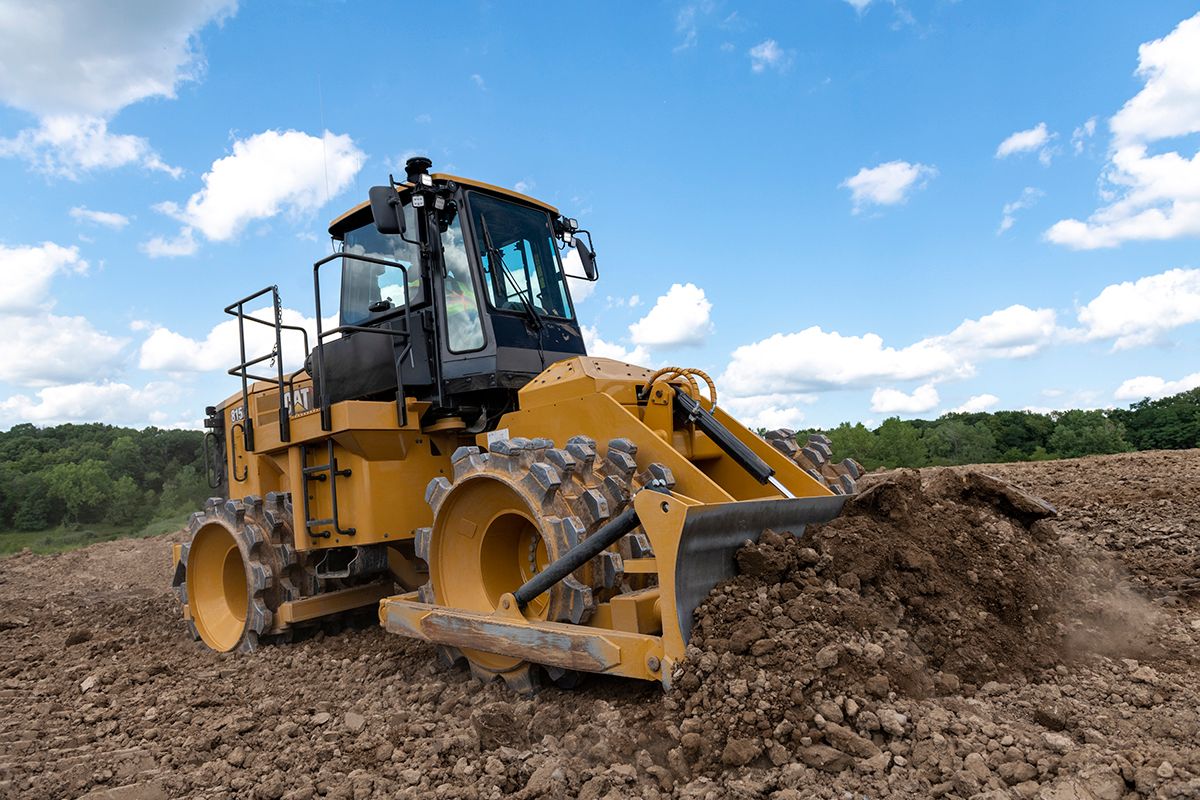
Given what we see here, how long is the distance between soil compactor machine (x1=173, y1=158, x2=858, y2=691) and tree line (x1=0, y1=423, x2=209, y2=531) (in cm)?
2843

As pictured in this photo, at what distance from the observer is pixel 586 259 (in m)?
6.96

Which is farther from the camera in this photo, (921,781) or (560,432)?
(560,432)

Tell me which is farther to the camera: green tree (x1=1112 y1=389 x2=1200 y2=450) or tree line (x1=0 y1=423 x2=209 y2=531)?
tree line (x1=0 y1=423 x2=209 y2=531)

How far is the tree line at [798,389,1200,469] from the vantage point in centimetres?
1686

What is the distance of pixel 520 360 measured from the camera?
5.80 meters

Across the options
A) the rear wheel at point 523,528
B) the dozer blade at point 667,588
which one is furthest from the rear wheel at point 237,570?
the dozer blade at point 667,588

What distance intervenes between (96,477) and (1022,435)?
35.5m

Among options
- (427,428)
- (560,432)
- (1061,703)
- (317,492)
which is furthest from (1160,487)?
(317,492)

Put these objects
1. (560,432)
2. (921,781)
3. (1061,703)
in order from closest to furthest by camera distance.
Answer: (921,781)
(1061,703)
(560,432)

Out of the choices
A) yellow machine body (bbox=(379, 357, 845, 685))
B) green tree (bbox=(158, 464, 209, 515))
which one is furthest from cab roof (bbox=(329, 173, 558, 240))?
green tree (bbox=(158, 464, 209, 515))

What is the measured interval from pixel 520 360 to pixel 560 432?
1.03 metres

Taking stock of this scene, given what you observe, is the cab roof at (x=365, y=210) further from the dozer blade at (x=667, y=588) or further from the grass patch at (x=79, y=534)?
the grass patch at (x=79, y=534)

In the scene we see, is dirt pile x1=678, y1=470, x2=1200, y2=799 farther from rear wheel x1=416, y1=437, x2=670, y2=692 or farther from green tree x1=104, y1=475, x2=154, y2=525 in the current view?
green tree x1=104, y1=475, x2=154, y2=525

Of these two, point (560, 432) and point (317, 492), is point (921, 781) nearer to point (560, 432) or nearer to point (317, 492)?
point (560, 432)
